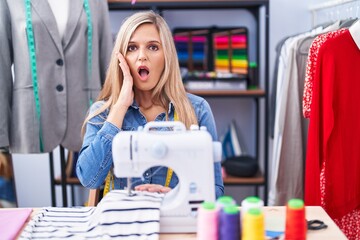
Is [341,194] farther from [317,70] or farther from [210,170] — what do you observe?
[210,170]

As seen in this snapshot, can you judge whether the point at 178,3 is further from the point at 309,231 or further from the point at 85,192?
the point at 309,231

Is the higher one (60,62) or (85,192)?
(60,62)

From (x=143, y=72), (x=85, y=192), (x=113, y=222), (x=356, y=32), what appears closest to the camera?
(x=113, y=222)

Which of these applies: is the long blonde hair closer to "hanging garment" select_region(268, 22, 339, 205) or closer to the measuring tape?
the measuring tape

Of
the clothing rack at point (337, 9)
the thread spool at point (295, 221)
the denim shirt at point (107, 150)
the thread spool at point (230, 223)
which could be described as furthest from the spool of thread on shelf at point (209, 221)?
the clothing rack at point (337, 9)

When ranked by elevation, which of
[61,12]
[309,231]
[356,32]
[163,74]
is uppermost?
[61,12]

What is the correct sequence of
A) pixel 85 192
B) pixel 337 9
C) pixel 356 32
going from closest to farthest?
pixel 356 32 → pixel 337 9 → pixel 85 192

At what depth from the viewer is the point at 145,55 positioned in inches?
58.4

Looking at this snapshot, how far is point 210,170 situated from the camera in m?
1.13

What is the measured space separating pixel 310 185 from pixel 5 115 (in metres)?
1.39

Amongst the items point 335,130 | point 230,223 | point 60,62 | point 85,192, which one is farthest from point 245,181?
point 230,223

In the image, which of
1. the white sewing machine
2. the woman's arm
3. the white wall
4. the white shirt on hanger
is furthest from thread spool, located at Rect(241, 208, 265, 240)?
the white wall

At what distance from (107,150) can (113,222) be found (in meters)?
0.34

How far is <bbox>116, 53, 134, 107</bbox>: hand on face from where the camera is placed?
1.46 meters
